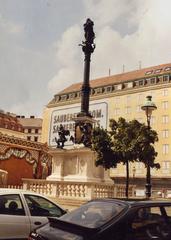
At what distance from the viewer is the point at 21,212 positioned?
670 cm

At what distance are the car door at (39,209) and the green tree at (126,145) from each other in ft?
32.0

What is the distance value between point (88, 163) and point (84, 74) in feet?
19.3

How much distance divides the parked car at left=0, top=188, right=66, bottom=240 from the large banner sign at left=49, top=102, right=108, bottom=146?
56.8 metres

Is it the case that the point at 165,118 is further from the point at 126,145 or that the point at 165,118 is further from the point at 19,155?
the point at 126,145

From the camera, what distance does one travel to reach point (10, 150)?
1186 inches

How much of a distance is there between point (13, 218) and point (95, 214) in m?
2.36

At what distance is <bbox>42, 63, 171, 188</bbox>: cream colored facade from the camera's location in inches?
2223

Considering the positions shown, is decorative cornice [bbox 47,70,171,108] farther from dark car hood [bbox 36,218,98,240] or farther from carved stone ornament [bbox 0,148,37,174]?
dark car hood [bbox 36,218,98,240]

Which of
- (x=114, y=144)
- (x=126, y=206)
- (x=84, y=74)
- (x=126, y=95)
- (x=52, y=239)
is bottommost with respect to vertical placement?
(x=52, y=239)

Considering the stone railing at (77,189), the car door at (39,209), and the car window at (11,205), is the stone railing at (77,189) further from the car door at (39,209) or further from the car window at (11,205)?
the car window at (11,205)

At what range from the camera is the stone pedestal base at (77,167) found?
18.9m

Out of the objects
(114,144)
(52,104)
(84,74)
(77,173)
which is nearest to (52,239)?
(114,144)

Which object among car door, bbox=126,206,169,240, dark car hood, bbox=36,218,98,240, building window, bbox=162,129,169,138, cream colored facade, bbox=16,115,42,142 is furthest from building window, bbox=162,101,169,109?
dark car hood, bbox=36,218,98,240

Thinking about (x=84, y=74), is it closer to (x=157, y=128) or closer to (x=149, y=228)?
(x=149, y=228)
